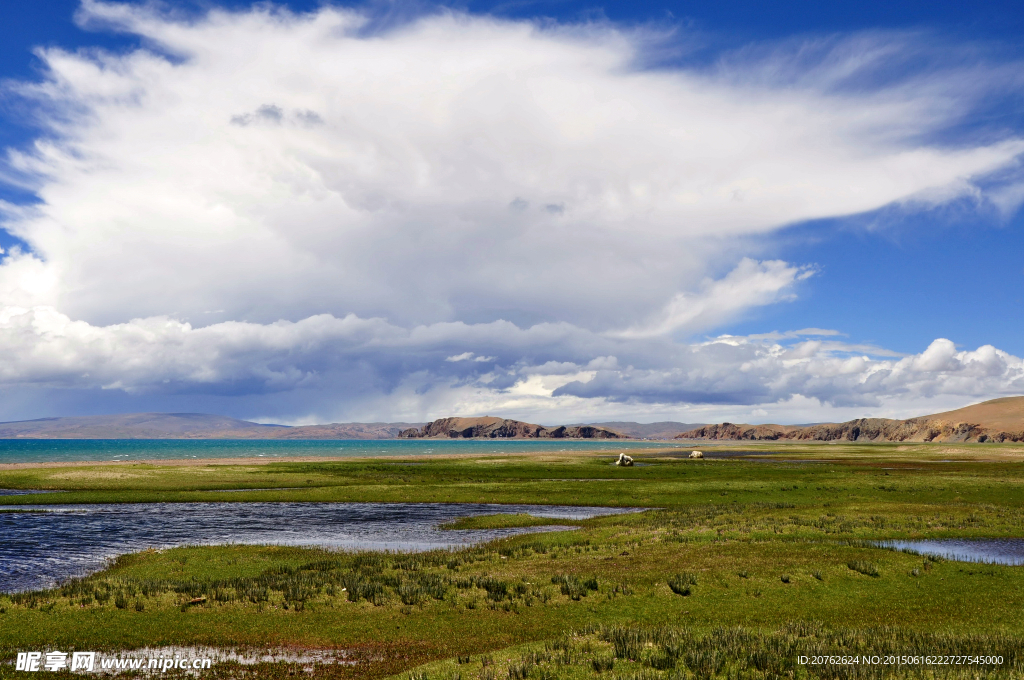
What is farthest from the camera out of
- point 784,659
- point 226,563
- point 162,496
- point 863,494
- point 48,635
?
point 162,496

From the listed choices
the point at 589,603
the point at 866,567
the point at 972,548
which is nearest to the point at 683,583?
the point at 589,603

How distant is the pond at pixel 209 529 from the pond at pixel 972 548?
24.6 metres

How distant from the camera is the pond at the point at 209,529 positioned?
116 ft

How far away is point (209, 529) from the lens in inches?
1858

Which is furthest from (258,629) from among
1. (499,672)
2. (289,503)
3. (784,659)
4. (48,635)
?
(289,503)

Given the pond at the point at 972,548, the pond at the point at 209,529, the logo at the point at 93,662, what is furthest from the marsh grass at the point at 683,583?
the logo at the point at 93,662

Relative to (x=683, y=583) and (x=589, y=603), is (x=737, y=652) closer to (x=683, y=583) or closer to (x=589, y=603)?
(x=589, y=603)

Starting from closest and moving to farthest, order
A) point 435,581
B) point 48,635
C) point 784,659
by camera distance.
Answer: point 784,659 → point 48,635 → point 435,581

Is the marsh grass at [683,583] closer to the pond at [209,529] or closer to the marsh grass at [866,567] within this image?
the marsh grass at [866,567]

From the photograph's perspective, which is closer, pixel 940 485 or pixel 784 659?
pixel 784 659

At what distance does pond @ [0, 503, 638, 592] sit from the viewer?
3547cm

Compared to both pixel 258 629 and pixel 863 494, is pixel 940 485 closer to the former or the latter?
pixel 863 494

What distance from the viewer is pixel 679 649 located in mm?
17406

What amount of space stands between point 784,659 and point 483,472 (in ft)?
296
